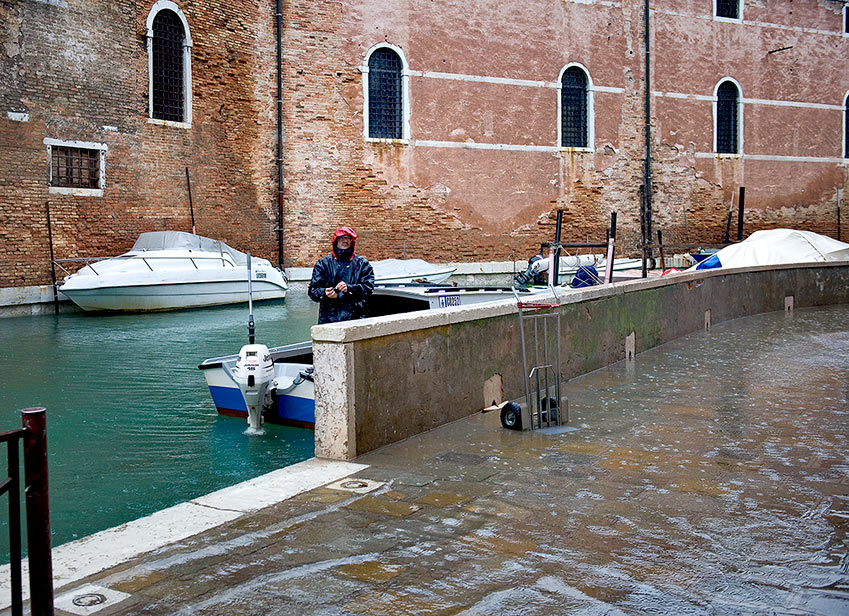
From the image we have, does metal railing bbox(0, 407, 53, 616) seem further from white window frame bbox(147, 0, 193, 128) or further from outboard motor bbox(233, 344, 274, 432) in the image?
white window frame bbox(147, 0, 193, 128)

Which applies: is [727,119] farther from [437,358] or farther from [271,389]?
[437,358]

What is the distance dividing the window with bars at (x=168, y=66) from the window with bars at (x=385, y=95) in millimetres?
4898

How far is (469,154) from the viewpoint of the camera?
76.0 feet

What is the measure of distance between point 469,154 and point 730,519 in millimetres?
19923

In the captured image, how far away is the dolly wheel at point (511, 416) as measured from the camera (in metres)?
5.59

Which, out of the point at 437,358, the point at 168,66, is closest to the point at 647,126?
the point at 168,66

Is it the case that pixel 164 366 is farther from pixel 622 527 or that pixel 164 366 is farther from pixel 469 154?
pixel 469 154

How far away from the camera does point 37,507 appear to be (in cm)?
250

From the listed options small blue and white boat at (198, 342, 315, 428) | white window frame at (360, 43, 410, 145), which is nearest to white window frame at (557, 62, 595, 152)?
white window frame at (360, 43, 410, 145)

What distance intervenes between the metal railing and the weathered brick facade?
1486 centimetres

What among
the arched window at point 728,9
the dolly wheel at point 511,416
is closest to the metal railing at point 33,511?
the dolly wheel at point 511,416

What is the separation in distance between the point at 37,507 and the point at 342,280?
4.75 m

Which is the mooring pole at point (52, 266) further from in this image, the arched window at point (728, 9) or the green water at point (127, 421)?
the arched window at point (728, 9)

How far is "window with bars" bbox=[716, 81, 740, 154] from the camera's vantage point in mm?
27656
